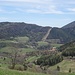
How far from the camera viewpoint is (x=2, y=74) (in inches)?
1196

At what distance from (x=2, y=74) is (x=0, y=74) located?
0.41m

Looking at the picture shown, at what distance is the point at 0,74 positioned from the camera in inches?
1182

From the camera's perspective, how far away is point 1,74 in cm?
3014

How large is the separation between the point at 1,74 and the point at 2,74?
0.83ft

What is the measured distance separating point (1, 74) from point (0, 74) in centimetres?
16
